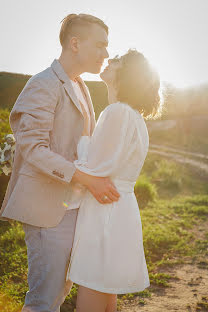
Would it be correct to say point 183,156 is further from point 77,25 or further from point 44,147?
point 44,147

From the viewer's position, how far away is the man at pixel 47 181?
6.64 ft

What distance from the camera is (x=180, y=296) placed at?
4.12 metres

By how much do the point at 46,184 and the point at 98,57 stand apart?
39.4 inches

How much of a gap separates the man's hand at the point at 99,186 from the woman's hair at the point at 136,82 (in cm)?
57

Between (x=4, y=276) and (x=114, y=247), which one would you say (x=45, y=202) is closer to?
(x=114, y=247)

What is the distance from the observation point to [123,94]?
2225 mm

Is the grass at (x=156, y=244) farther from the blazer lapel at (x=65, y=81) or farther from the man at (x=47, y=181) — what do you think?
the blazer lapel at (x=65, y=81)

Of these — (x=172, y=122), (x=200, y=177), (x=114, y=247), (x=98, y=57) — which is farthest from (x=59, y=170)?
(x=172, y=122)

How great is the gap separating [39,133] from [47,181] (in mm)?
347

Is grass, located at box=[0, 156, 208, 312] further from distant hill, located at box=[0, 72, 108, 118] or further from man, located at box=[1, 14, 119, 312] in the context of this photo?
distant hill, located at box=[0, 72, 108, 118]

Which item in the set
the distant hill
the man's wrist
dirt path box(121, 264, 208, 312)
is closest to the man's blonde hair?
the man's wrist

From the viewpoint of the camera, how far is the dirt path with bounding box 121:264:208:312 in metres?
3.83

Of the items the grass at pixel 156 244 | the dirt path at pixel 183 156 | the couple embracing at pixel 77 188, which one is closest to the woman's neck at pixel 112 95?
the couple embracing at pixel 77 188

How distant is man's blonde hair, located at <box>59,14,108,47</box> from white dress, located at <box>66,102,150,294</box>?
2.19 feet
